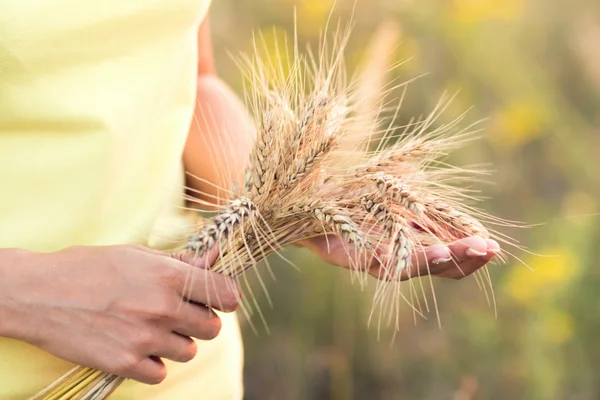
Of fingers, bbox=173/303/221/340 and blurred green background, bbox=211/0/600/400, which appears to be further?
blurred green background, bbox=211/0/600/400

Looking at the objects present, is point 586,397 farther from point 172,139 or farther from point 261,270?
point 172,139

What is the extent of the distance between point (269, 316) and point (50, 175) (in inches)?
60.3

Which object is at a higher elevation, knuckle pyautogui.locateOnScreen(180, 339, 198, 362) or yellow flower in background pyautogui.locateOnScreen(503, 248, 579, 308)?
yellow flower in background pyautogui.locateOnScreen(503, 248, 579, 308)

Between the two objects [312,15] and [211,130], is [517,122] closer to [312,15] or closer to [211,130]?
[312,15]

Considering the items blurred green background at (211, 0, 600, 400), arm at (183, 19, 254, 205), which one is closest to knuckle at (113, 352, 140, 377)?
arm at (183, 19, 254, 205)

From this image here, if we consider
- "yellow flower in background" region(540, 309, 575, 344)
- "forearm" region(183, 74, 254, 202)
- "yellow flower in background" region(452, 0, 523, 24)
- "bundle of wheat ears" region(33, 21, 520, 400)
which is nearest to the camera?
"bundle of wheat ears" region(33, 21, 520, 400)

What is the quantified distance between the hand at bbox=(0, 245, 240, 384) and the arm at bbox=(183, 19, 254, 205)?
334 millimetres

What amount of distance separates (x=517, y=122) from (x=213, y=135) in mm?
1293

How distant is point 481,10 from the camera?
225 cm

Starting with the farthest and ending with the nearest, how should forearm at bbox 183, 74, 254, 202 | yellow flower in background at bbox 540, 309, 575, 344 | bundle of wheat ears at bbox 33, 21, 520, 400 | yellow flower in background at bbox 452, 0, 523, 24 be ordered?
yellow flower in background at bbox 452, 0, 523, 24 → yellow flower in background at bbox 540, 309, 575, 344 → forearm at bbox 183, 74, 254, 202 → bundle of wheat ears at bbox 33, 21, 520, 400

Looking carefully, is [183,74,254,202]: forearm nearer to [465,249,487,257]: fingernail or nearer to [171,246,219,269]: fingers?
[171,246,219,269]: fingers

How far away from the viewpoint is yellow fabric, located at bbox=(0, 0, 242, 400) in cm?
91

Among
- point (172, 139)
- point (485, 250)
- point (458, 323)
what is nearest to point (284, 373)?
point (458, 323)

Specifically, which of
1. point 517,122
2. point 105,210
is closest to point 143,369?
point 105,210
